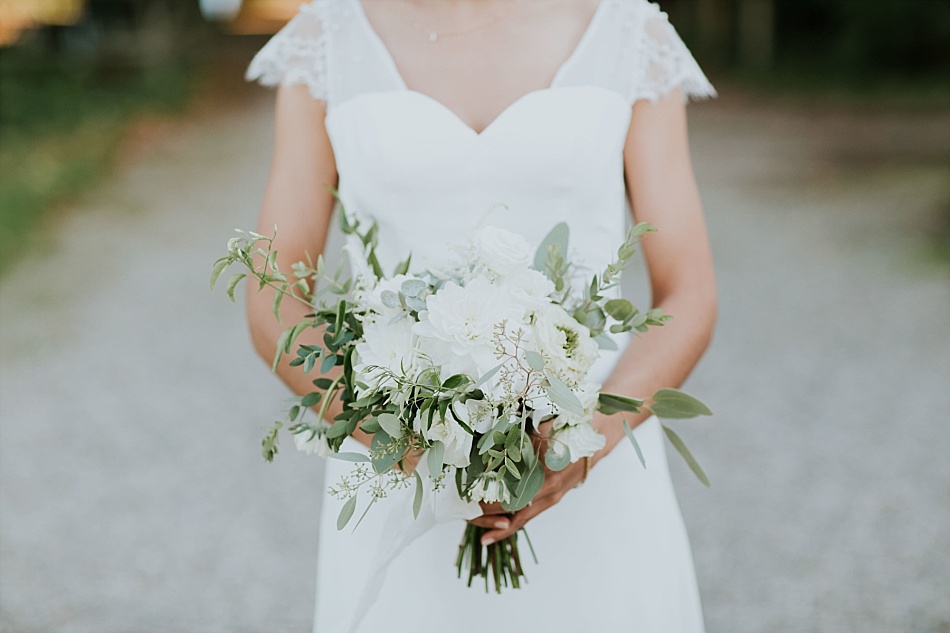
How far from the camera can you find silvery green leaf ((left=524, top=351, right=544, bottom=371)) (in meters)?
1.54

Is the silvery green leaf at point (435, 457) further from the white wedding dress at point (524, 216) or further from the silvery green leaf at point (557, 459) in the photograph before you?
the white wedding dress at point (524, 216)

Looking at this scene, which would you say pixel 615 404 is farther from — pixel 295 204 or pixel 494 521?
pixel 295 204

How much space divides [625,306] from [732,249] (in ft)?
25.0

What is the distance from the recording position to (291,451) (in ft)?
18.2

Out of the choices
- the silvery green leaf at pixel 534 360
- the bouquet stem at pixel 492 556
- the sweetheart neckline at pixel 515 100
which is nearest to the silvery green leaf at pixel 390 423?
the silvery green leaf at pixel 534 360

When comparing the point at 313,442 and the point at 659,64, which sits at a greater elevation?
the point at 659,64

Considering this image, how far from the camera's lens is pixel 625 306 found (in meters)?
1.76

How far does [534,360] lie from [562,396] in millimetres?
69

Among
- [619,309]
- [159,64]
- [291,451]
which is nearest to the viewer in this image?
[619,309]

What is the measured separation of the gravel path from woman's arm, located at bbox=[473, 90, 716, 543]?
2307 mm

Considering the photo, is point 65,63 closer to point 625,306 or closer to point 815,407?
point 815,407

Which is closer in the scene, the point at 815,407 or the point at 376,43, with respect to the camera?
the point at 376,43

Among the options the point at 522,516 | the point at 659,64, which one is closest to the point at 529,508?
the point at 522,516

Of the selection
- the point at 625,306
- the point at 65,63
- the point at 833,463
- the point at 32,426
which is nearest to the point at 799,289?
the point at 833,463
